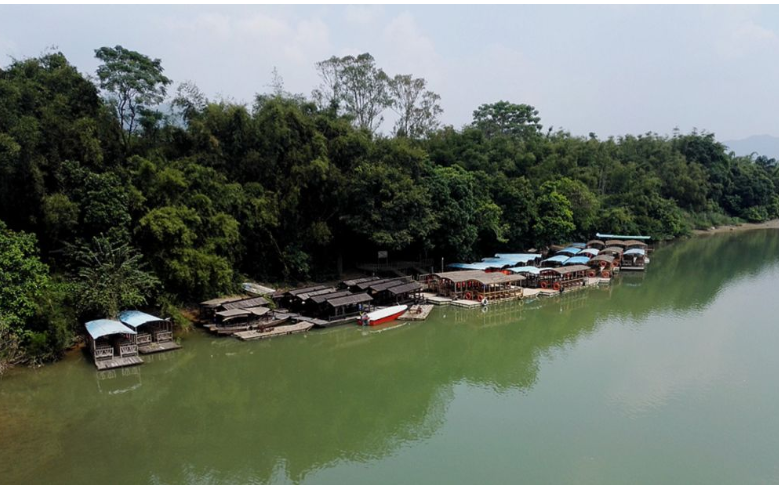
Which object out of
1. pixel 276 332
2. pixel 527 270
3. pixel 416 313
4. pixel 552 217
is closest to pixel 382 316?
pixel 416 313

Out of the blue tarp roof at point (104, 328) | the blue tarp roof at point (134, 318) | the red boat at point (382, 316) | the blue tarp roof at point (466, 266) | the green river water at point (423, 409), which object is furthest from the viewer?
the blue tarp roof at point (466, 266)

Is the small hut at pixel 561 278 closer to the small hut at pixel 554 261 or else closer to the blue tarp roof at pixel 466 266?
the small hut at pixel 554 261

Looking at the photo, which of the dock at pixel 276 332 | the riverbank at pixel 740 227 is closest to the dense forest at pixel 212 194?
the dock at pixel 276 332

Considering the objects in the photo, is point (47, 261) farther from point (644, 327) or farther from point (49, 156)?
point (644, 327)

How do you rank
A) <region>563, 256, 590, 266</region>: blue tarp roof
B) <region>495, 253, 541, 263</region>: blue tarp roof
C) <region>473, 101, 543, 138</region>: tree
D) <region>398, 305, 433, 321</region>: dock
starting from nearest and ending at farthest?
<region>398, 305, 433, 321</region>: dock < <region>495, 253, 541, 263</region>: blue tarp roof < <region>563, 256, 590, 266</region>: blue tarp roof < <region>473, 101, 543, 138</region>: tree

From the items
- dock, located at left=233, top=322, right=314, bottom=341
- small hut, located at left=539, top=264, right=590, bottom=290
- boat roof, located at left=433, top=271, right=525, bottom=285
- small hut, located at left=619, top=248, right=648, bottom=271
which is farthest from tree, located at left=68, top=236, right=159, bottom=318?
small hut, located at left=619, top=248, right=648, bottom=271

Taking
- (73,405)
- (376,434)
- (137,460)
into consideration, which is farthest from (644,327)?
(73,405)

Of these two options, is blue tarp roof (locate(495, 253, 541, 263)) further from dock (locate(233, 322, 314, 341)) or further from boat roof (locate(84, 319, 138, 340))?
boat roof (locate(84, 319, 138, 340))
